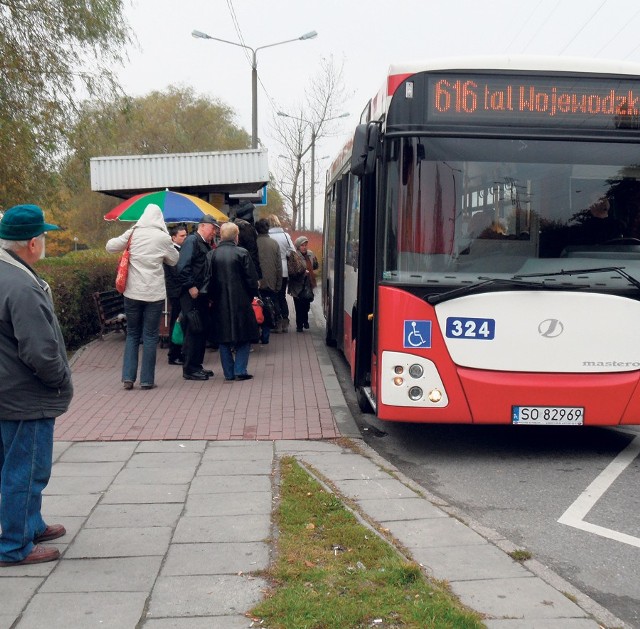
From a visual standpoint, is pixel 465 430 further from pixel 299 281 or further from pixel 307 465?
pixel 299 281

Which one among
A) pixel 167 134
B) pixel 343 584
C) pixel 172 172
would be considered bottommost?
pixel 343 584

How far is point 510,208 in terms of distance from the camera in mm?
→ 7094

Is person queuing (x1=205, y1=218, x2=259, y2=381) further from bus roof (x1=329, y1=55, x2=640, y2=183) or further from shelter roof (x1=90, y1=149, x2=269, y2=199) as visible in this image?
shelter roof (x1=90, y1=149, x2=269, y2=199)

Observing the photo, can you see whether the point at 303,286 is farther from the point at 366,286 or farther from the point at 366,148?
the point at 366,148

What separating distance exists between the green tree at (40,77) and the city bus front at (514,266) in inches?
439

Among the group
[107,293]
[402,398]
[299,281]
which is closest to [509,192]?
[402,398]

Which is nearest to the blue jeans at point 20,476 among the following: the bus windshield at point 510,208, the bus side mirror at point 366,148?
the bus windshield at point 510,208

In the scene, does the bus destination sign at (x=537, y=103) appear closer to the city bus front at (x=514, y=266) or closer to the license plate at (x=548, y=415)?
the city bus front at (x=514, y=266)

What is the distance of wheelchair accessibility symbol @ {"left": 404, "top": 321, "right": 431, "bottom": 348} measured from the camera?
7117 mm

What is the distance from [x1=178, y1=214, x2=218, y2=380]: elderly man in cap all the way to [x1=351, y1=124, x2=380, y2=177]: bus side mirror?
379 centimetres

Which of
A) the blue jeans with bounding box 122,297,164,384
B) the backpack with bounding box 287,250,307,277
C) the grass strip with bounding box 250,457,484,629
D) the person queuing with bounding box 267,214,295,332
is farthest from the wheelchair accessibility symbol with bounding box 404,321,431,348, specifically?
the backpack with bounding box 287,250,307,277

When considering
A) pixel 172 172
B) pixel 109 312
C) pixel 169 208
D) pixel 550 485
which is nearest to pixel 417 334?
pixel 550 485

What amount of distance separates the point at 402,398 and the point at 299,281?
8.23m

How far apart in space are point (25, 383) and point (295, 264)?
424 inches
